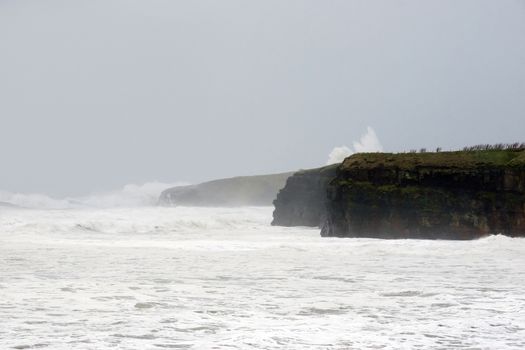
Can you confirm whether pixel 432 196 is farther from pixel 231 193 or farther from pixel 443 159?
pixel 231 193

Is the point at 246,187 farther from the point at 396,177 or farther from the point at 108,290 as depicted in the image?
the point at 108,290

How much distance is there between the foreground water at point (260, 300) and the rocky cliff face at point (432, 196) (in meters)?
7.47

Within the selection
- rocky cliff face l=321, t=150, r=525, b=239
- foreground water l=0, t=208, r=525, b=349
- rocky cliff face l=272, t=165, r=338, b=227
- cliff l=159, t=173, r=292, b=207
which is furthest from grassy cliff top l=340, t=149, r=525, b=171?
cliff l=159, t=173, r=292, b=207

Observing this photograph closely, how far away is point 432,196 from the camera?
79.4 feet

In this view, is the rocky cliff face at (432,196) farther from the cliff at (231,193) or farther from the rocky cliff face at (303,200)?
the cliff at (231,193)

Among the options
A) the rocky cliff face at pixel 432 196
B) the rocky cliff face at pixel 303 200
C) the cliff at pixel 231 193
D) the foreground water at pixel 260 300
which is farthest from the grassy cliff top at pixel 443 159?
the cliff at pixel 231 193

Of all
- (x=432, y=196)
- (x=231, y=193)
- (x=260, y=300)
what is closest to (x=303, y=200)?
(x=432, y=196)

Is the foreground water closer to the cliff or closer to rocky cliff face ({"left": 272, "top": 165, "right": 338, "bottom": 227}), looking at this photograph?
rocky cliff face ({"left": 272, "top": 165, "right": 338, "bottom": 227})

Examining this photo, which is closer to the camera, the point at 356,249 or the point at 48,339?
the point at 48,339

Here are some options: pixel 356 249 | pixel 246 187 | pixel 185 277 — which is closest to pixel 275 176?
pixel 246 187

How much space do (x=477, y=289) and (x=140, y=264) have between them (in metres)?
6.66

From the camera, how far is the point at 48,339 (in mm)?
5602

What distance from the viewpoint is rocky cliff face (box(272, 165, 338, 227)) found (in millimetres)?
39000

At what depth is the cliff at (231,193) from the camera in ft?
262
